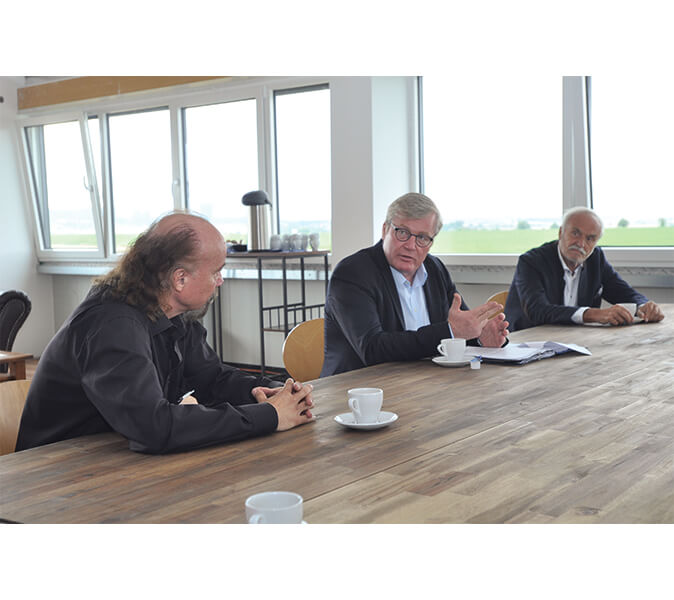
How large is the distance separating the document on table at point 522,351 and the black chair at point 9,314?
3192mm

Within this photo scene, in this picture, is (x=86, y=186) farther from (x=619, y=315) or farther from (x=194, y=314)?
(x=194, y=314)

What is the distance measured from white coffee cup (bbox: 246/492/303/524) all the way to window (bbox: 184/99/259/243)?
17.6 feet

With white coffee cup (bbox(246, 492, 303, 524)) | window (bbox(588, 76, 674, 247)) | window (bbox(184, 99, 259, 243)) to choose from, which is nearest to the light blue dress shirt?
white coffee cup (bbox(246, 492, 303, 524))

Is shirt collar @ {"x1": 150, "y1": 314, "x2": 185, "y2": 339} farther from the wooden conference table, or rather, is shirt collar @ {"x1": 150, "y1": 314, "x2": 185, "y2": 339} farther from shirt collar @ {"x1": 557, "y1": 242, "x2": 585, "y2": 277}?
shirt collar @ {"x1": 557, "y1": 242, "x2": 585, "y2": 277}

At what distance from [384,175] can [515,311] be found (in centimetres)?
186

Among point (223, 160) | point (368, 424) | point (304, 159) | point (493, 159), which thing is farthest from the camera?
point (223, 160)

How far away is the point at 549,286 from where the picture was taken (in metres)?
3.78

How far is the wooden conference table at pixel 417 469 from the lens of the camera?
112 centimetres

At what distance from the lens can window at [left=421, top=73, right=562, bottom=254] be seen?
195 inches

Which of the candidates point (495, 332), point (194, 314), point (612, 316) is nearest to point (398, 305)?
point (495, 332)

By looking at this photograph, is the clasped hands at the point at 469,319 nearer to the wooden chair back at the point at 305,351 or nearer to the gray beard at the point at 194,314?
the wooden chair back at the point at 305,351

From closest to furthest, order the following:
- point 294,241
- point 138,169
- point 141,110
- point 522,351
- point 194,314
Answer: point 194,314 → point 522,351 → point 294,241 → point 141,110 → point 138,169

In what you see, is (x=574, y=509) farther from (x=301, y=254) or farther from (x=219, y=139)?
(x=219, y=139)

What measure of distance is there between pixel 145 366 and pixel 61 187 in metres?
6.71
